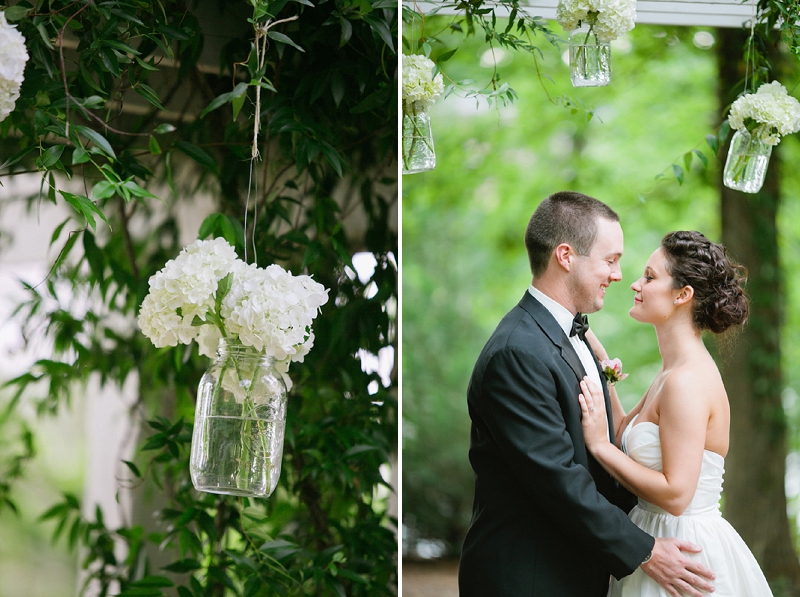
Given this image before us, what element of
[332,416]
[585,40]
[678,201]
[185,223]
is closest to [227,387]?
[332,416]

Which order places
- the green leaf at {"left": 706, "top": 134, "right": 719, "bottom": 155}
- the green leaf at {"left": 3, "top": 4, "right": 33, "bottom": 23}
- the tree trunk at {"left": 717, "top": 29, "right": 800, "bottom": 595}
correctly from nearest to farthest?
the green leaf at {"left": 3, "top": 4, "right": 33, "bottom": 23} → the green leaf at {"left": 706, "top": 134, "right": 719, "bottom": 155} → the tree trunk at {"left": 717, "top": 29, "right": 800, "bottom": 595}

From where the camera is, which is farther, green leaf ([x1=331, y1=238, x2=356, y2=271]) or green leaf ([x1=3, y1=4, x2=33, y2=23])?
green leaf ([x1=331, y1=238, x2=356, y2=271])

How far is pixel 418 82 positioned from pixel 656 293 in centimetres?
55

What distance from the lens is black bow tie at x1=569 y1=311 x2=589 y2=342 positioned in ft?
3.95

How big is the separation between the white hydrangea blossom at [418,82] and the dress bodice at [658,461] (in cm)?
68

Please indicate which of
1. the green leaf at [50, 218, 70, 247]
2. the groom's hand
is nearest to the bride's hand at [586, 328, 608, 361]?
the groom's hand

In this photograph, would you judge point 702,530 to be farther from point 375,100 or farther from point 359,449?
point 375,100

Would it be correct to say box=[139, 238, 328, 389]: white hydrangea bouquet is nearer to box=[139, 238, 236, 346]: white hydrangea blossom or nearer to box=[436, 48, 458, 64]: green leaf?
box=[139, 238, 236, 346]: white hydrangea blossom

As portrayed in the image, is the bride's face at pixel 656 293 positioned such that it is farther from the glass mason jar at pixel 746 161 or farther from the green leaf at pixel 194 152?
the green leaf at pixel 194 152

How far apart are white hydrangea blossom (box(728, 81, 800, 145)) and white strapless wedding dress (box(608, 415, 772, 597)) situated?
60 cm

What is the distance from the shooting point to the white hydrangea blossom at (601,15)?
118 cm

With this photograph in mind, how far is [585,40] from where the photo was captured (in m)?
1.23

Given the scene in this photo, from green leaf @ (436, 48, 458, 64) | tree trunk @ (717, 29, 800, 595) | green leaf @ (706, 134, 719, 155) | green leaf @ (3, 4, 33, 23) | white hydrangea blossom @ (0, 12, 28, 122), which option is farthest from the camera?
tree trunk @ (717, 29, 800, 595)

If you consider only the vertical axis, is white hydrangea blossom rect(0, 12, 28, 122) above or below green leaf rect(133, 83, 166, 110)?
below
